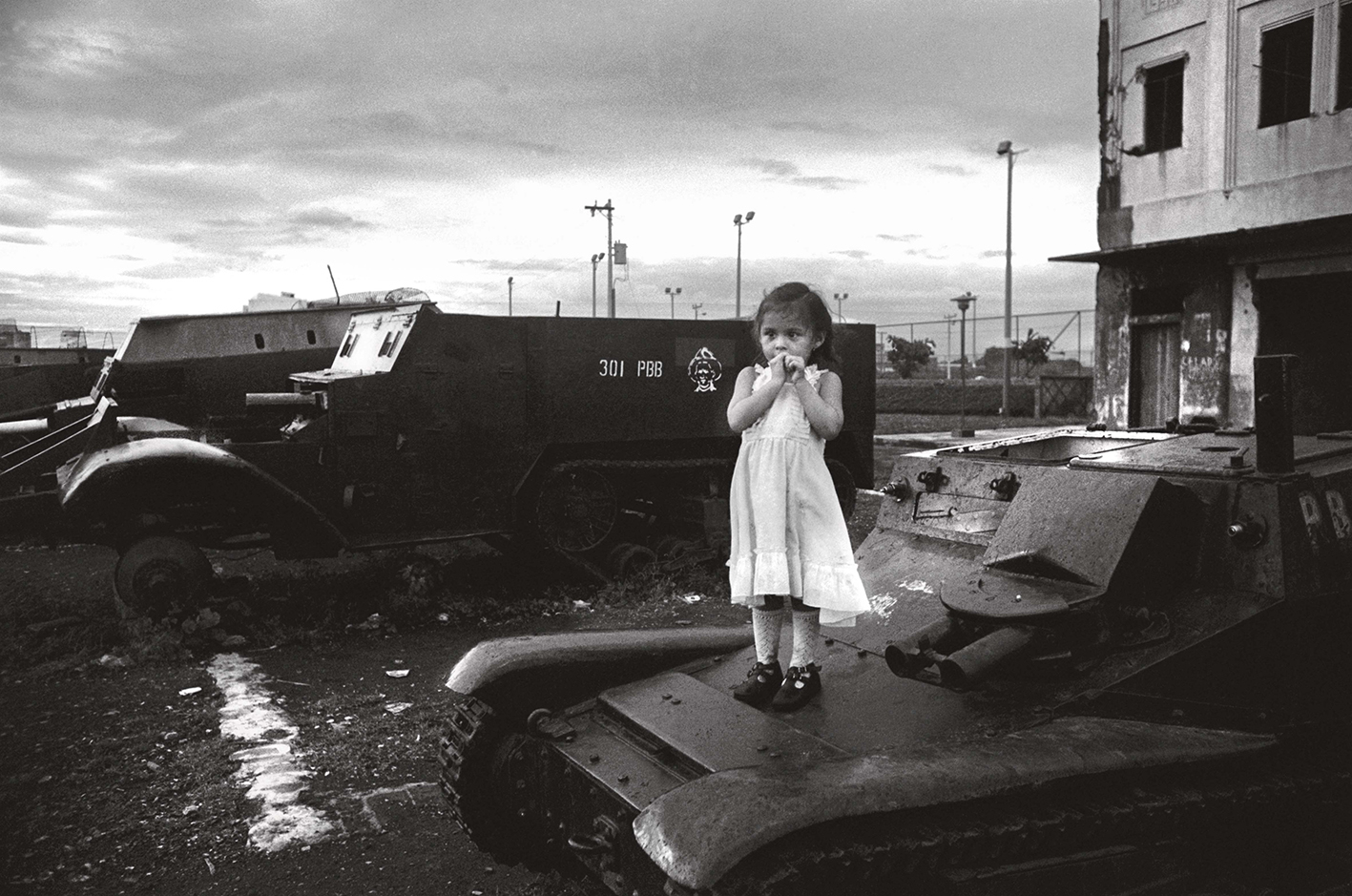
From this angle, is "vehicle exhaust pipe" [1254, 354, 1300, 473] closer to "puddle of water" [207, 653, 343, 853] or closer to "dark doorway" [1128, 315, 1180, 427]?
"puddle of water" [207, 653, 343, 853]

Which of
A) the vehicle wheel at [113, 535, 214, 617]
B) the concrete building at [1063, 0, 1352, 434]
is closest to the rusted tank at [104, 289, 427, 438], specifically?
the vehicle wheel at [113, 535, 214, 617]

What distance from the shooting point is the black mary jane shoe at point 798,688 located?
126 inches

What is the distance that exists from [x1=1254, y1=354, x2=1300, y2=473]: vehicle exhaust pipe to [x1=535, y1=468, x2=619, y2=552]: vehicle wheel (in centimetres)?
617

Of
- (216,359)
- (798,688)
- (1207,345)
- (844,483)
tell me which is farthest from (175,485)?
(1207,345)

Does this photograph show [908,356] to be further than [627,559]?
Yes

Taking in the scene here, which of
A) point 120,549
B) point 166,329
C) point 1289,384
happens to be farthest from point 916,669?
point 166,329

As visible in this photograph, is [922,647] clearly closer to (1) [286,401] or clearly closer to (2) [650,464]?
(2) [650,464]

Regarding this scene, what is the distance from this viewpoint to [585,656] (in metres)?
3.61

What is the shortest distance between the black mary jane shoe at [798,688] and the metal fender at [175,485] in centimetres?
539

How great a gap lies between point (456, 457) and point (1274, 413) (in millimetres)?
6239

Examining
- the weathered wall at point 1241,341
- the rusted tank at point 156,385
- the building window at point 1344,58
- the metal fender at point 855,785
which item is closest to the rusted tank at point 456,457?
the rusted tank at point 156,385

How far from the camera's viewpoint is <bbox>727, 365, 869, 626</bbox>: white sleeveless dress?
10.5 feet

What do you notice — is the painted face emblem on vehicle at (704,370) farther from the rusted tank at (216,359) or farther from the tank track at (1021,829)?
the tank track at (1021,829)

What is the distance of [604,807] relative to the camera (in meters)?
3.04
